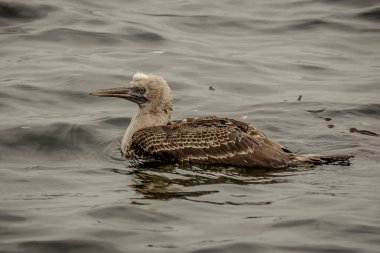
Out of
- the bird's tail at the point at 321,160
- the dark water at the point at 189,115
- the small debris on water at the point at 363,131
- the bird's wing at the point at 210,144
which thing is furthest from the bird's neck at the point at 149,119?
the small debris on water at the point at 363,131

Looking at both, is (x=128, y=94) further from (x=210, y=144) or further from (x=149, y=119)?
(x=210, y=144)

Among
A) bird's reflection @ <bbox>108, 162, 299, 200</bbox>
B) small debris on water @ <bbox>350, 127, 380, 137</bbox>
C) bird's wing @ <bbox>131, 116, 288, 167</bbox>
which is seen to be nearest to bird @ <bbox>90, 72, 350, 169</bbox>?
bird's wing @ <bbox>131, 116, 288, 167</bbox>

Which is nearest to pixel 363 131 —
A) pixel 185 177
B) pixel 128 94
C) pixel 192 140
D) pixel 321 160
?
pixel 321 160

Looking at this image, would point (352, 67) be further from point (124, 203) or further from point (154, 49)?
point (124, 203)

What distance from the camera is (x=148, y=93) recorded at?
47.8 ft

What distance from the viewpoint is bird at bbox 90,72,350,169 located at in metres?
13.4

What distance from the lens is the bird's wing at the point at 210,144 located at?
13.4 metres

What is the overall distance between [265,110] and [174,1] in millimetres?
8602

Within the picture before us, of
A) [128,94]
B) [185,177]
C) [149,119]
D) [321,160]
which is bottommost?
[185,177]

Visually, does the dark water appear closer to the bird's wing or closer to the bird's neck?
the bird's wing

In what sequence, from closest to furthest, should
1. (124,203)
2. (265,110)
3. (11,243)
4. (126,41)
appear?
(11,243)
(124,203)
(265,110)
(126,41)

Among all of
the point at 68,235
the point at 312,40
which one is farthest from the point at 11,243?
the point at 312,40

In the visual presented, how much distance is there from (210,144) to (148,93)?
150 cm

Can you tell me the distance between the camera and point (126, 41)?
2152 cm
